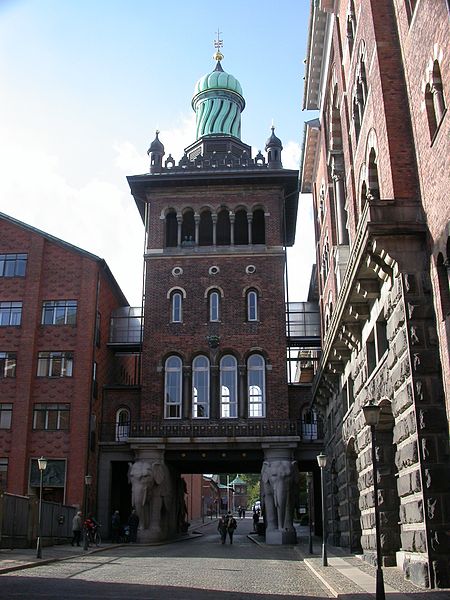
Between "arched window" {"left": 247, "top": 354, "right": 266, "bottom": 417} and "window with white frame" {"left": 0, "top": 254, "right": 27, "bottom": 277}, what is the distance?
50.4 feet

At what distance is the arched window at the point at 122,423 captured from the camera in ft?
143

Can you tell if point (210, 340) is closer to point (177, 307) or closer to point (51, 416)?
point (177, 307)

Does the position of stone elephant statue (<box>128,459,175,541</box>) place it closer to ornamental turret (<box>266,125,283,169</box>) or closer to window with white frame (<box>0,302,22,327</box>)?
window with white frame (<box>0,302,22,327</box>)

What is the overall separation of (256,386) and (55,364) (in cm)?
1212

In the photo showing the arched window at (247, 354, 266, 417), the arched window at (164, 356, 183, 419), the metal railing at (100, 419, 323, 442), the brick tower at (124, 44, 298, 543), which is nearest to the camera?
the metal railing at (100, 419, 323, 442)

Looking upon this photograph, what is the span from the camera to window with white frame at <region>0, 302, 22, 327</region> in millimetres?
43906

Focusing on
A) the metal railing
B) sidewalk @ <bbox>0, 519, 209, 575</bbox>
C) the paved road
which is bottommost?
the paved road

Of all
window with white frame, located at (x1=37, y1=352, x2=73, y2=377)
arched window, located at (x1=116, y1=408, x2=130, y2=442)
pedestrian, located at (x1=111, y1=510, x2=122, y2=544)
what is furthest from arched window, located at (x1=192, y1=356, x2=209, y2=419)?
window with white frame, located at (x1=37, y1=352, x2=73, y2=377)

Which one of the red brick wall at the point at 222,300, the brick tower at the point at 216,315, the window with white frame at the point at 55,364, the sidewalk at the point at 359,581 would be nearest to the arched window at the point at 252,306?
the brick tower at the point at 216,315

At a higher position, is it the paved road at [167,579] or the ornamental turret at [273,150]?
the ornamental turret at [273,150]

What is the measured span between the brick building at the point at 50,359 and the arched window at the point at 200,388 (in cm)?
602

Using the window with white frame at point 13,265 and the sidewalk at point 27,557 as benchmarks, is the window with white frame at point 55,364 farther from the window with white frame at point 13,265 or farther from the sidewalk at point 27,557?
the sidewalk at point 27,557

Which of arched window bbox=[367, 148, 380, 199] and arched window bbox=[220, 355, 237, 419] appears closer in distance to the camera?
arched window bbox=[367, 148, 380, 199]

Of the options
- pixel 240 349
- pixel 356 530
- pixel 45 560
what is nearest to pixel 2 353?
pixel 240 349
